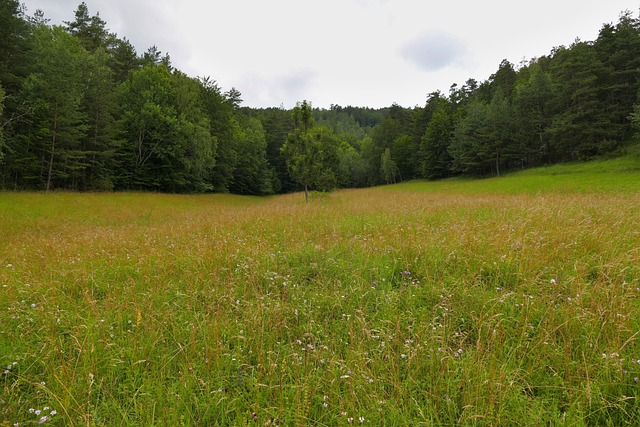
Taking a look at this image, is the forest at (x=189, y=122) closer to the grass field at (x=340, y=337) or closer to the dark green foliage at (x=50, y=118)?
the dark green foliage at (x=50, y=118)

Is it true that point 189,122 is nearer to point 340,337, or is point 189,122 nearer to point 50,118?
point 50,118

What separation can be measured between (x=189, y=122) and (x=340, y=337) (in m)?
40.6

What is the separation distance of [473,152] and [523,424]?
183 ft

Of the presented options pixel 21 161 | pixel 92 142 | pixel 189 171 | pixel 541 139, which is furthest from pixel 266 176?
pixel 541 139

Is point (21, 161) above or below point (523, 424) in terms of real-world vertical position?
above

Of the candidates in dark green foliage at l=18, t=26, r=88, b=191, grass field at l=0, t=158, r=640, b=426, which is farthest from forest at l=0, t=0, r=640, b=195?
grass field at l=0, t=158, r=640, b=426

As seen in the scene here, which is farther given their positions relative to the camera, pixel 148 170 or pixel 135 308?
pixel 148 170

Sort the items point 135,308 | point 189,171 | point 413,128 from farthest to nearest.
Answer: point 413,128 < point 189,171 < point 135,308

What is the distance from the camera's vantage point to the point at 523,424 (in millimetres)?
1758

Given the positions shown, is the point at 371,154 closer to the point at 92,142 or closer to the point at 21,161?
the point at 92,142

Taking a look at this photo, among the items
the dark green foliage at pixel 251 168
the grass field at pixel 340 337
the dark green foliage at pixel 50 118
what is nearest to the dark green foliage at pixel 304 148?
the dark green foliage at pixel 50 118

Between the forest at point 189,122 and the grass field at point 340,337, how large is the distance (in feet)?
70.0

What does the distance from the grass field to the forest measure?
21327 millimetres

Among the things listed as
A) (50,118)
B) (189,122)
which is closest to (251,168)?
(189,122)
